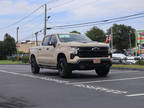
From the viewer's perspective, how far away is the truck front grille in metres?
10.7

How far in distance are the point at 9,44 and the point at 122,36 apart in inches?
1563

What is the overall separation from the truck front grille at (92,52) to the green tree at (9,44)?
2949 inches

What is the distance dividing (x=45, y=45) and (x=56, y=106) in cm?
749

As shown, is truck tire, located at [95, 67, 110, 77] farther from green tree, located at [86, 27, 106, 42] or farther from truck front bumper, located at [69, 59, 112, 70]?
green tree, located at [86, 27, 106, 42]

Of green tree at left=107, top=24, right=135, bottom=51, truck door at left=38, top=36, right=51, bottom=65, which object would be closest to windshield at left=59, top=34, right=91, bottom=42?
truck door at left=38, top=36, right=51, bottom=65

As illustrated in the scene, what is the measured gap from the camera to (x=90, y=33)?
325ft

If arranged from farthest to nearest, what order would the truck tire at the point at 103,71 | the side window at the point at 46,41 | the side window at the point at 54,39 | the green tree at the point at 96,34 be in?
the green tree at the point at 96,34 → the side window at the point at 46,41 → the side window at the point at 54,39 → the truck tire at the point at 103,71

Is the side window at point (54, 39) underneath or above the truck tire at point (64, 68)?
above

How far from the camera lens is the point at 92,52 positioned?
35.6 ft

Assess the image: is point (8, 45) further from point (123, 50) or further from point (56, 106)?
point (56, 106)

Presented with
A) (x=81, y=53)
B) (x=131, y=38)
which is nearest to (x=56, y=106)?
(x=81, y=53)

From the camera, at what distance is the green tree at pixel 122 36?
95500mm

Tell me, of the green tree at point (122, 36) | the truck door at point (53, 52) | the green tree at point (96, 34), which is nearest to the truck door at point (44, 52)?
the truck door at point (53, 52)

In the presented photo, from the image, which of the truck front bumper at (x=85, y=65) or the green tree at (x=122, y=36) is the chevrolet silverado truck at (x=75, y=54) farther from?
the green tree at (x=122, y=36)
